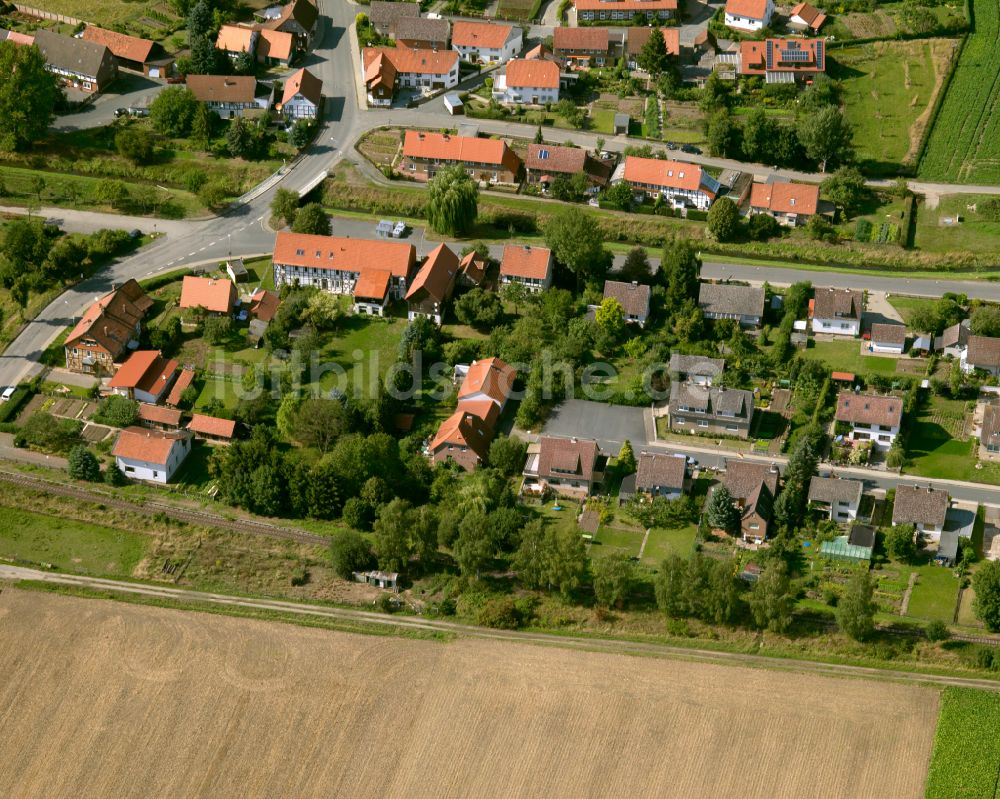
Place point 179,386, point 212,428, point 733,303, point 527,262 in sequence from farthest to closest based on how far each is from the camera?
1. point 527,262
2. point 733,303
3. point 179,386
4. point 212,428

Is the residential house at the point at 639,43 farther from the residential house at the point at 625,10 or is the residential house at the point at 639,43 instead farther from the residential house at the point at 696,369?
the residential house at the point at 696,369

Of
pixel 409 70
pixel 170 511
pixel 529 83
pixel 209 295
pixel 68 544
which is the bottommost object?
pixel 68 544

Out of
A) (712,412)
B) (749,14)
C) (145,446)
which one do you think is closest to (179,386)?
(145,446)

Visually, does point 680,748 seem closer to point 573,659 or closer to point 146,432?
point 573,659

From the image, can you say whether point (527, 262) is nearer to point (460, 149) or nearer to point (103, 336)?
point (460, 149)

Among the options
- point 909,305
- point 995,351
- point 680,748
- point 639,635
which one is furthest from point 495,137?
point 680,748

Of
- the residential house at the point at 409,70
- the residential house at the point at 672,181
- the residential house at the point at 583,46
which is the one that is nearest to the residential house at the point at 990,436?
the residential house at the point at 672,181

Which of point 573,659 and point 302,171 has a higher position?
point 302,171
